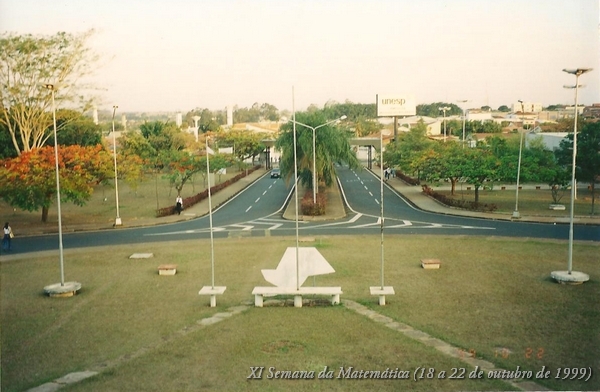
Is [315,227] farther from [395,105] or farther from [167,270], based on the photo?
[395,105]

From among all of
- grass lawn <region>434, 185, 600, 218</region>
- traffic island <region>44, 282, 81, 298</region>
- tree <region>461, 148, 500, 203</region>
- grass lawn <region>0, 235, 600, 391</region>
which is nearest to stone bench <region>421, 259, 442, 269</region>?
grass lawn <region>0, 235, 600, 391</region>

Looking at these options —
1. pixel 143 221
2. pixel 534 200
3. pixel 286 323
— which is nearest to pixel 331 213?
pixel 143 221

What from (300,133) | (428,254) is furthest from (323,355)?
(300,133)

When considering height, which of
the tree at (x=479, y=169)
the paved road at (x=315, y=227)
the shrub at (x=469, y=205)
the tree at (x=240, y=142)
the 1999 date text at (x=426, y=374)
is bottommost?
the paved road at (x=315, y=227)

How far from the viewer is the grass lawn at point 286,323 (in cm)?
1280

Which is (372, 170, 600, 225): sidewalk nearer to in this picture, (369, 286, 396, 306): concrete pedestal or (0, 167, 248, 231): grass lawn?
(0, 167, 248, 231): grass lawn

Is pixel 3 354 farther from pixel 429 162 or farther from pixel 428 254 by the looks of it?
pixel 429 162

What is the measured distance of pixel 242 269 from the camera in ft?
76.1

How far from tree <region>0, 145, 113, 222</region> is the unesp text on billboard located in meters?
56.9

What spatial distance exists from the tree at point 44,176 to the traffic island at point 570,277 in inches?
1065

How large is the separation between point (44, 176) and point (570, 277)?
28.8m

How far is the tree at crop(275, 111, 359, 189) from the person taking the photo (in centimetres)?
4503

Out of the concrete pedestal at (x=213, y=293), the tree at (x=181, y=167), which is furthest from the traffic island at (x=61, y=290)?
the tree at (x=181, y=167)

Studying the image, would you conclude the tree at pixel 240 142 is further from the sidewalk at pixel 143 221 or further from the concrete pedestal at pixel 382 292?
the concrete pedestal at pixel 382 292
